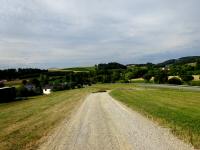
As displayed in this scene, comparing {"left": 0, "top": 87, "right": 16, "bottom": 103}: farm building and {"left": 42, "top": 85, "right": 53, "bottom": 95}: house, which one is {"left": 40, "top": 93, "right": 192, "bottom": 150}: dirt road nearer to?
{"left": 0, "top": 87, "right": 16, "bottom": 103}: farm building

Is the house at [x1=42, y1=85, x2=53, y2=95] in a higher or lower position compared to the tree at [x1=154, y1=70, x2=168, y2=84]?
lower

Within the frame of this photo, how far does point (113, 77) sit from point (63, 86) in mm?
36958

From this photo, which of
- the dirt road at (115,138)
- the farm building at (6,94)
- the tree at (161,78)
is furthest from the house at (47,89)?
the dirt road at (115,138)

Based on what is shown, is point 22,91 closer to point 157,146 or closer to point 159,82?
point 159,82

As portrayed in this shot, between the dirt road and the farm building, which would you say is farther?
the farm building

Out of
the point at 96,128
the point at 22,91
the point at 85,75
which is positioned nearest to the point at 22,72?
the point at 85,75

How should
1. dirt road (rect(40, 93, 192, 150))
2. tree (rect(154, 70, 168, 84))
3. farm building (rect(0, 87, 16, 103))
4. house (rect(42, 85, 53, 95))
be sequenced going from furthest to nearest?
house (rect(42, 85, 53, 95)) < tree (rect(154, 70, 168, 84)) < farm building (rect(0, 87, 16, 103)) < dirt road (rect(40, 93, 192, 150))

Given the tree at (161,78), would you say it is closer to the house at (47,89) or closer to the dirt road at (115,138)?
the house at (47,89)

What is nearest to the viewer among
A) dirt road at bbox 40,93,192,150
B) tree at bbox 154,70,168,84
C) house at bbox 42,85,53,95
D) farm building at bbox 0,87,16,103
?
dirt road at bbox 40,93,192,150

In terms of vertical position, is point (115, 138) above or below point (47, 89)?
above

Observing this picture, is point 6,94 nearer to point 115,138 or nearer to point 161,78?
point 161,78

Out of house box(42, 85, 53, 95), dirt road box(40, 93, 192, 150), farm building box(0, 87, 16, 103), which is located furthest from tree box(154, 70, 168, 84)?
dirt road box(40, 93, 192, 150)

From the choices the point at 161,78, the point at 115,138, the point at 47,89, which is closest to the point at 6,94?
the point at 161,78

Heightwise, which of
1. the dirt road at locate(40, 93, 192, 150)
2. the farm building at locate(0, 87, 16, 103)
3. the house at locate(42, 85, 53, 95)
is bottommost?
the house at locate(42, 85, 53, 95)
